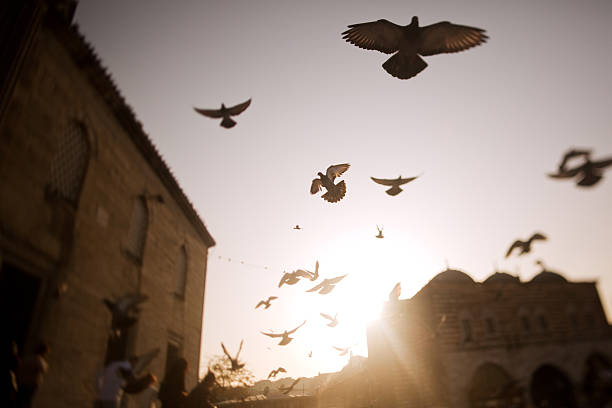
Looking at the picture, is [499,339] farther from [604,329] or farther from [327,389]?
[327,389]

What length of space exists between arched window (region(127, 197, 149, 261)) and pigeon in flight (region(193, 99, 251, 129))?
446 centimetres

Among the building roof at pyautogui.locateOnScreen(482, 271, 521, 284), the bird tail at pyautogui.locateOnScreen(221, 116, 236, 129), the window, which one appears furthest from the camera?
the building roof at pyautogui.locateOnScreen(482, 271, 521, 284)

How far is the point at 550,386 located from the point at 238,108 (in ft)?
69.7

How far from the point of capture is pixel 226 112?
6434 mm

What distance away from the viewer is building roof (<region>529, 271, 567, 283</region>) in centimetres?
2636

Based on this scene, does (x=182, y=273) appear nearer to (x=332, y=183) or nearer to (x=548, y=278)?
(x=332, y=183)

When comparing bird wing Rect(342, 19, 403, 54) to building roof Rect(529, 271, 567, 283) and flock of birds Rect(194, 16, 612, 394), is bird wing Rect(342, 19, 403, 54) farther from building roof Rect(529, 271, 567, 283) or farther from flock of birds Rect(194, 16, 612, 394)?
building roof Rect(529, 271, 567, 283)

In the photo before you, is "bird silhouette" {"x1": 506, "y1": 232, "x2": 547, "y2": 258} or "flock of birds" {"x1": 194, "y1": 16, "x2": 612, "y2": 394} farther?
"bird silhouette" {"x1": 506, "y1": 232, "x2": 547, "y2": 258}

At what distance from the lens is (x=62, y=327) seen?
6.30 meters

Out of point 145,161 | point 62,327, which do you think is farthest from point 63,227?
point 145,161

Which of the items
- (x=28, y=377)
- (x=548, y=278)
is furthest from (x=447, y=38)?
(x=548, y=278)

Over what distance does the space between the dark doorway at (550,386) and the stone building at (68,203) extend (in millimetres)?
18104

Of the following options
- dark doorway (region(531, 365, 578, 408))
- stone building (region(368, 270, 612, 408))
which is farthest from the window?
dark doorway (region(531, 365, 578, 408))

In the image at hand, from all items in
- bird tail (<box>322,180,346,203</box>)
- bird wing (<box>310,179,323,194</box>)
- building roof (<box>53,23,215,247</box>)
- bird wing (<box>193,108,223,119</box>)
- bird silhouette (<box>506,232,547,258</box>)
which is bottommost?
bird silhouette (<box>506,232,547,258</box>)
